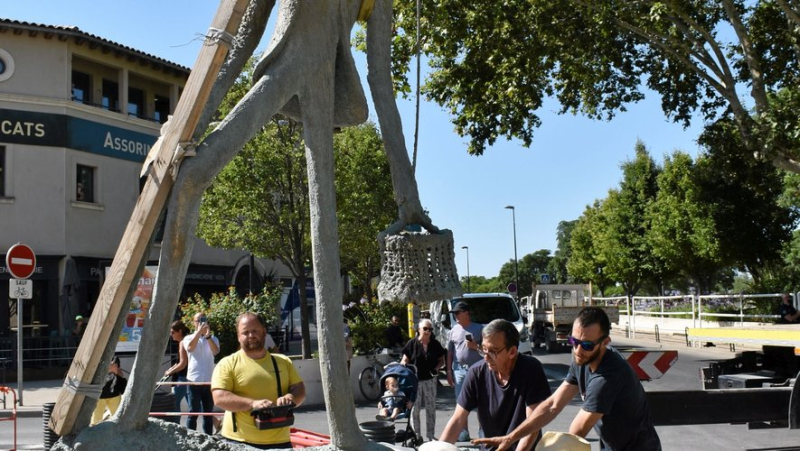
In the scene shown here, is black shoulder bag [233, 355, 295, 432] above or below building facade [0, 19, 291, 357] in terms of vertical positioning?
below

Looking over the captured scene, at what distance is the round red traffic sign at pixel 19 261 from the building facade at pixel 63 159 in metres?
7.36

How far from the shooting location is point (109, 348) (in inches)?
117

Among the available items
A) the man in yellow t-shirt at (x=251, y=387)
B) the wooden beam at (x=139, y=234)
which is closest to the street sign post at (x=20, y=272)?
the man in yellow t-shirt at (x=251, y=387)

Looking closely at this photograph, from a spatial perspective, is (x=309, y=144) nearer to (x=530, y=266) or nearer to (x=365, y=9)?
(x=365, y=9)

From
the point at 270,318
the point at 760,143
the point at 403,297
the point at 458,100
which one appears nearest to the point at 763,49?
the point at 760,143

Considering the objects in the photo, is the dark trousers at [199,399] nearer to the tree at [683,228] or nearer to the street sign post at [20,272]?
the street sign post at [20,272]

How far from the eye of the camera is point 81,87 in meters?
27.9

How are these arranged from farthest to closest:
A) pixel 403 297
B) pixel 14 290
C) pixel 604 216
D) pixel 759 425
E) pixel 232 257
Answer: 1. pixel 604 216
2. pixel 232 257
3. pixel 14 290
4. pixel 759 425
5. pixel 403 297

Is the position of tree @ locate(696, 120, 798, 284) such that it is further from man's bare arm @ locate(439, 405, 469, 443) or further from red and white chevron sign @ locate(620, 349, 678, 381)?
man's bare arm @ locate(439, 405, 469, 443)

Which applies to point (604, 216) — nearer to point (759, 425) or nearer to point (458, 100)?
point (458, 100)

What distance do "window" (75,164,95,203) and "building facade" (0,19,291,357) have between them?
3 centimetres

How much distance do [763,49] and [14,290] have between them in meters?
16.2

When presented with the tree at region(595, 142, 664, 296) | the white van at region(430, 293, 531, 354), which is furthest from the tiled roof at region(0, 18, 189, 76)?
the tree at region(595, 142, 664, 296)

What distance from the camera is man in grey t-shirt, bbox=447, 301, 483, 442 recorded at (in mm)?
10492
